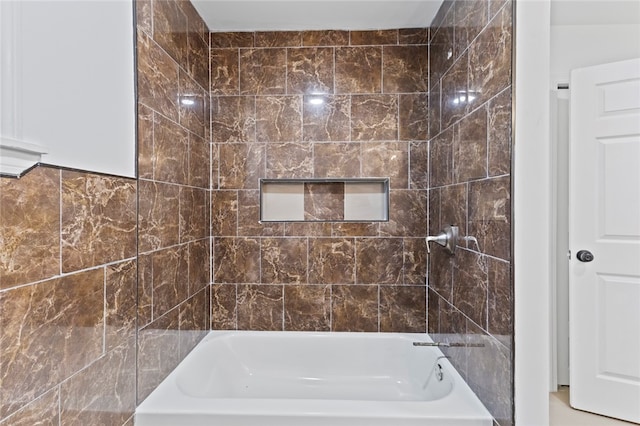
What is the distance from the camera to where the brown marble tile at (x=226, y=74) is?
8.00 ft

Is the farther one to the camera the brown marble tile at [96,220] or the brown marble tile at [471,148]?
the brown marble tile at [471,148]

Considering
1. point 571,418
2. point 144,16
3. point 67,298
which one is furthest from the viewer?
point 571,418

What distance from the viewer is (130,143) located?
1.45 meters

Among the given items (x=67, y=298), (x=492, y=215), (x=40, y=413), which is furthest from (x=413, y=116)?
(x=40, y=413)

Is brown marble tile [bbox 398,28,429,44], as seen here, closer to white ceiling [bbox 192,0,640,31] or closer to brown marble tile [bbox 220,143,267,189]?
white ceiling [bbox 192,0,640,31]

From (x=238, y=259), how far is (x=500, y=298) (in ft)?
5.24

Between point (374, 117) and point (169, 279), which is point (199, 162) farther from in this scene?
point (374, 117)

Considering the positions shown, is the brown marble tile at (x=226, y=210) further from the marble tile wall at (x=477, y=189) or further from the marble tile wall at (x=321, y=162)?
the marble tile wall at (x=477, y=189)

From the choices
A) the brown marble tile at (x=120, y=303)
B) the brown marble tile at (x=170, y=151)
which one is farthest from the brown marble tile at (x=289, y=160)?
the brown marble tile at (x=120, y=303)

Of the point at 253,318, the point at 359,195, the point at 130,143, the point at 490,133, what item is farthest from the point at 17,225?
the point at 359,195

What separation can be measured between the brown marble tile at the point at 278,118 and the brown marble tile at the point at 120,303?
1.24 m

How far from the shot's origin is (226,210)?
2.45 meters

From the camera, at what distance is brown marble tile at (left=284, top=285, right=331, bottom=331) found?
2.43 metres

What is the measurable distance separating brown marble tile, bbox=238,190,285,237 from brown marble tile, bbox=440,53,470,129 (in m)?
1.17
